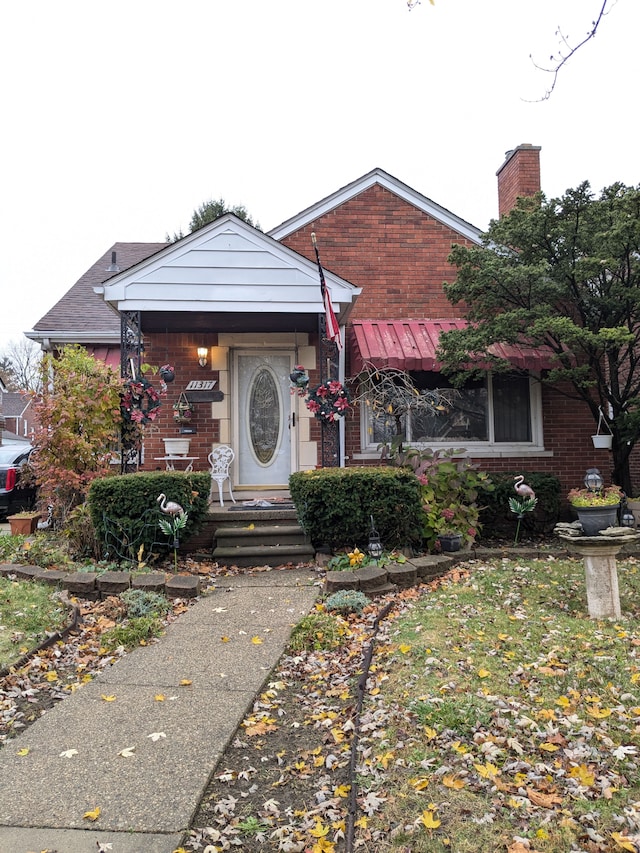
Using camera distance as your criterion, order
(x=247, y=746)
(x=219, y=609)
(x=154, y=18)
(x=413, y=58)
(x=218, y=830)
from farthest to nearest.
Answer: (x=219, y=609), (x=154, y=18), (x=413, y=58), (x=247, y=746), (x=218, y=830)

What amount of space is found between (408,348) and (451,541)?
124 inches

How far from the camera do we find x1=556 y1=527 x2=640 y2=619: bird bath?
205 inches

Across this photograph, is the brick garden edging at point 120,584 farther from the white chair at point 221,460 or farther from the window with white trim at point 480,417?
the window with white trim at point 480,417

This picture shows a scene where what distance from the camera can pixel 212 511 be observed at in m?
8.11

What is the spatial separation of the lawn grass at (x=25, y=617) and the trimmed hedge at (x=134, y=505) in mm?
1007

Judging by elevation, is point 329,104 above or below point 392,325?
above

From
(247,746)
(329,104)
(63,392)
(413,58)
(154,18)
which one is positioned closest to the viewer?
(247,746)

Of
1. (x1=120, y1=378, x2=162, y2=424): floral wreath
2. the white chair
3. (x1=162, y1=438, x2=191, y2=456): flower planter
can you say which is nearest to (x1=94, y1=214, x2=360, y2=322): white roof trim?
(x1=120, y1=378, x2=162, y2=424): floral wreath

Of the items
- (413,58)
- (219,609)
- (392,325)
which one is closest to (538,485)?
(392,325)

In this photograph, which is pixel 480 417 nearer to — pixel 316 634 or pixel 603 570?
pixel 603 570

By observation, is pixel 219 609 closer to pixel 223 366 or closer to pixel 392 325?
pixel 223 366

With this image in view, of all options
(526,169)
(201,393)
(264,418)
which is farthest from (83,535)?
(526,169)

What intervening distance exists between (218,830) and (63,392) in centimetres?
627

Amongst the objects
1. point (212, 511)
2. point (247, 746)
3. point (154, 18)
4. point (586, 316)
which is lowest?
point (247, 746)
